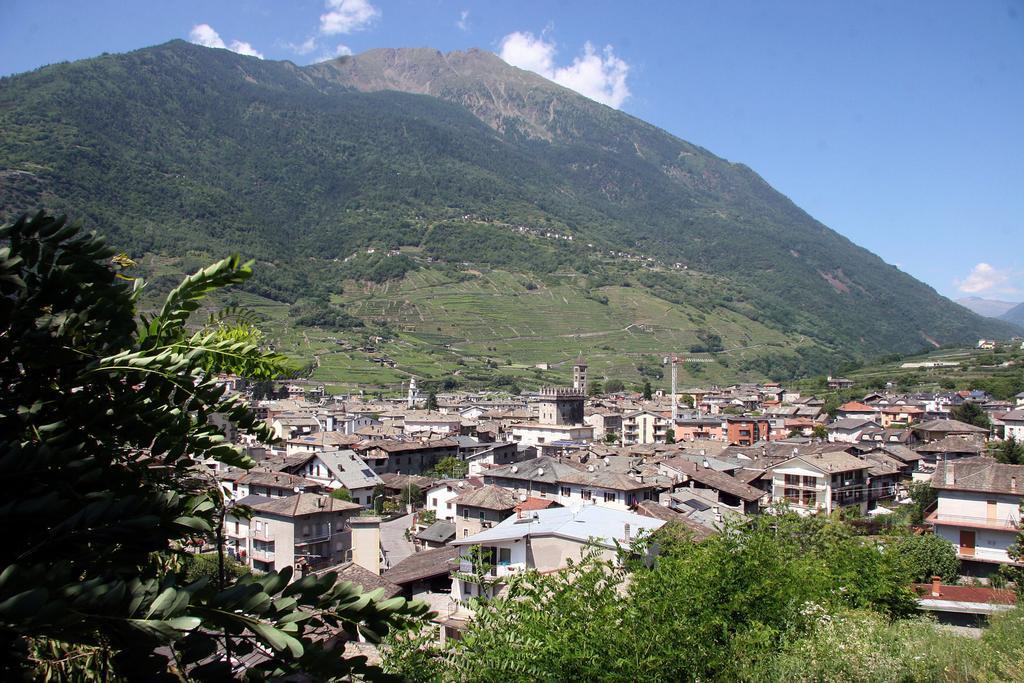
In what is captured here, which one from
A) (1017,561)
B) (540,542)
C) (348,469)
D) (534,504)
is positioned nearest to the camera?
(540,542)

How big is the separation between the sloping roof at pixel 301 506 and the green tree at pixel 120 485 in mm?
23462

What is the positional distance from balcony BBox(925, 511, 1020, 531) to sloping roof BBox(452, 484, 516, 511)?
15358mm

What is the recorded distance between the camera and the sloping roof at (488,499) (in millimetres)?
27050

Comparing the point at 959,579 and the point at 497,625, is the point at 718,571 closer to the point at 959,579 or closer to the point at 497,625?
the point at 497,625

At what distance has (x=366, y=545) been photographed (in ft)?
83.0

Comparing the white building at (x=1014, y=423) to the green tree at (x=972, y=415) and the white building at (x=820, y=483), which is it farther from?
the white building at (x=820, y=483)

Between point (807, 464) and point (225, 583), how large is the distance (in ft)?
119

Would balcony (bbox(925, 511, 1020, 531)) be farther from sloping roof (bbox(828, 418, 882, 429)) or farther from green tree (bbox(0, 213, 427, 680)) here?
sloping roof (bbox(828, 418, 882, 429))

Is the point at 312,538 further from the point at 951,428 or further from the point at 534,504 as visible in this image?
the point at 951,428

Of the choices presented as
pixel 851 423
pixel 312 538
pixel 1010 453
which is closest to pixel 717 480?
pixel 1010 453

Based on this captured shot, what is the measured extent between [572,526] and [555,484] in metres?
14.4

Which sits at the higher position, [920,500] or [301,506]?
[301,506]

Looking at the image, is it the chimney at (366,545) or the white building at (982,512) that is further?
the chimney at (366,545)

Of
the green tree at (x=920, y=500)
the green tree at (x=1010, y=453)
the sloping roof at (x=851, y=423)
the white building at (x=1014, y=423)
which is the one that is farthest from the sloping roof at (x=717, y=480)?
the white building at (x=1014, y=423)
